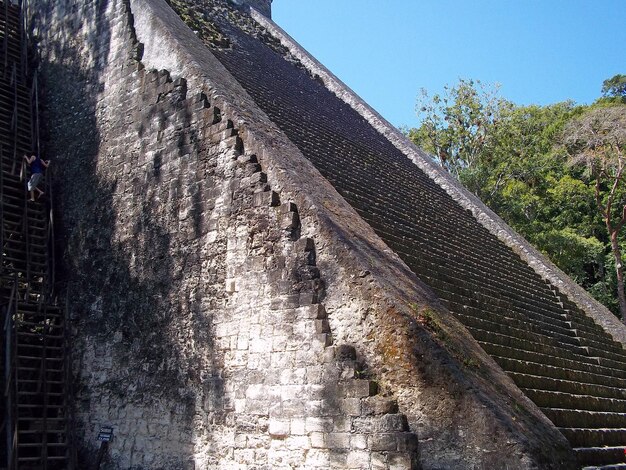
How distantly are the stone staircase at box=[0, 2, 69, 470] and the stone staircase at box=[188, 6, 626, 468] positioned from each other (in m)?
3.82

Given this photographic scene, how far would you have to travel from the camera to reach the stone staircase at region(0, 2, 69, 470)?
7.00m

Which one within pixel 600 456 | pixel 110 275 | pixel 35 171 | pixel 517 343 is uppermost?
pixel 35 171

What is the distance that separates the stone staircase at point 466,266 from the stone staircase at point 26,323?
12.5 ft

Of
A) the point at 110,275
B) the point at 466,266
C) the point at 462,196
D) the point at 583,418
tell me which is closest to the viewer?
the point at 583,418

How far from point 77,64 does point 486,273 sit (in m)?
7.18

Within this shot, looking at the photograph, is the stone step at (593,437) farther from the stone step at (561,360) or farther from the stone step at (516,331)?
the stone step at (516,331)

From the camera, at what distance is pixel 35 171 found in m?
8.98

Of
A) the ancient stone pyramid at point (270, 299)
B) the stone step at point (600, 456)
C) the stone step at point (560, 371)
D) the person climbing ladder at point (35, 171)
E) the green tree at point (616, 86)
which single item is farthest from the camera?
the green tree at point (616, 86)

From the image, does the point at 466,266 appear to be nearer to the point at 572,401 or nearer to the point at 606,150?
the point at 572,401

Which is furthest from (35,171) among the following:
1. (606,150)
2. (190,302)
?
(606,150)

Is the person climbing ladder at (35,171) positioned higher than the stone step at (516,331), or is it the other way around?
the person climbing ladder at (35,171)

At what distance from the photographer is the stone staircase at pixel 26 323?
700cm

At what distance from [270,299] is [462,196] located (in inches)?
311

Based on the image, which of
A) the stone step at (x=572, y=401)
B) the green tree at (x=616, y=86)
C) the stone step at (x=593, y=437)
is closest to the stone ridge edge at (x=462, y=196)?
the stone step at (x=572, y=401)
